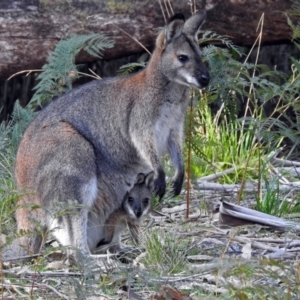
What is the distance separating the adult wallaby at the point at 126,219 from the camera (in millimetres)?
Result: 5922

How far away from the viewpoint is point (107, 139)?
607 centimetres

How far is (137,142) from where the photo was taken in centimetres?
610

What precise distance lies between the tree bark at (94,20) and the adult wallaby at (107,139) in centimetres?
210

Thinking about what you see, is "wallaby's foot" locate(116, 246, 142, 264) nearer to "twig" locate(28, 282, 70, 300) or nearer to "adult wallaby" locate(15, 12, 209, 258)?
"adult wallaby" locate(15, 12, 209, 258)

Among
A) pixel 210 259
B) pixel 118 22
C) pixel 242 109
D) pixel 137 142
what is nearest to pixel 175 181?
pixel 137 142

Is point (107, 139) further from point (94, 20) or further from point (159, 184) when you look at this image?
point (94, 20)

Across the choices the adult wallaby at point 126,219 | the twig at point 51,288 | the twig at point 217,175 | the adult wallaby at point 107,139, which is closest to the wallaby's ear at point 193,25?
the adult wallaby at point 107,139

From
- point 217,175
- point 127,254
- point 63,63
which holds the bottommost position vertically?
point 217,175

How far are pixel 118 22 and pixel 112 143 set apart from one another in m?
2.56

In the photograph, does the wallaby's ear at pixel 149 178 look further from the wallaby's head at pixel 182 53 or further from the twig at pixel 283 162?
the twig at pixel 283 162

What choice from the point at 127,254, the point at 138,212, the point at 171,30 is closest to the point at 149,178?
the point at 138,212

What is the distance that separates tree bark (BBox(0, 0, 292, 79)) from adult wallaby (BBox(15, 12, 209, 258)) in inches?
82.7

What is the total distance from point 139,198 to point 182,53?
1.01 metres

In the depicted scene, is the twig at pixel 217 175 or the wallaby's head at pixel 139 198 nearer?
the wallaby's head at pixel 139 198
